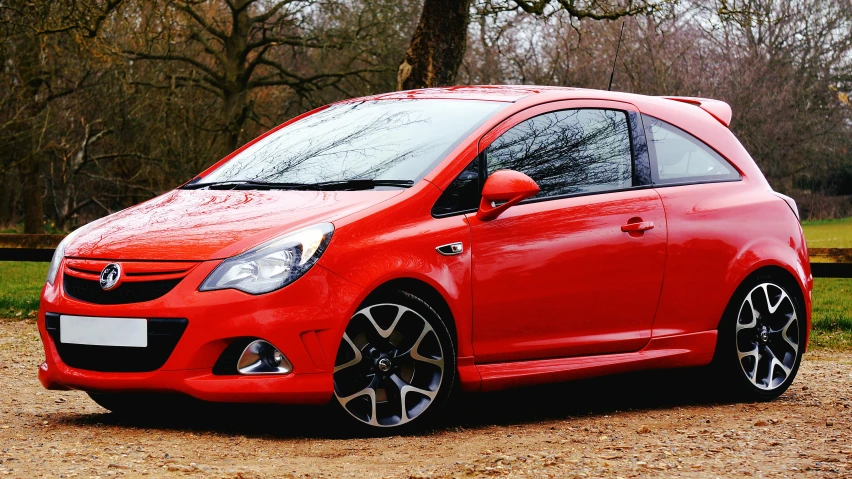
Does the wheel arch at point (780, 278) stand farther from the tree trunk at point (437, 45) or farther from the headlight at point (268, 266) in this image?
the tree trunk at point (437, 45)

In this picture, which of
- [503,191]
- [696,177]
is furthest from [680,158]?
[503,191]

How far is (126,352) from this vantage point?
5.02 metres

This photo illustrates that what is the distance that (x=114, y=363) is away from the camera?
507cm

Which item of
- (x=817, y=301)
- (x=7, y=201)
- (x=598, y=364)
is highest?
(x=7, y=201)

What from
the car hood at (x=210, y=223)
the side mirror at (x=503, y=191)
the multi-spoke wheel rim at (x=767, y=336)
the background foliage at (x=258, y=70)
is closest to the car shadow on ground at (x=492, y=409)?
the multi-spoke wheel rim at (x=767, y=336)

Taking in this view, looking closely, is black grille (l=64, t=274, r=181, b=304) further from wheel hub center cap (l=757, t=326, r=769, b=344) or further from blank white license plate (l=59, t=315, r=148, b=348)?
wheel hub center cap (l=757, t=326, r=769, b=344)

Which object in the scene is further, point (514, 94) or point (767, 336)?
point (767, 336)

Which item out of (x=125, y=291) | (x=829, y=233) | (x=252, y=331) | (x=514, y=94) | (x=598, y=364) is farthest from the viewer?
(x=829, y=233)

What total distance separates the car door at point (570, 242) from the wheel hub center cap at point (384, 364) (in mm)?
522

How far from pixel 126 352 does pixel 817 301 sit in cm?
1144

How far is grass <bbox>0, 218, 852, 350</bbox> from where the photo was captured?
35.4 feet

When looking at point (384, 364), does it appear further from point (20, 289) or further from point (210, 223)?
point (20, 289)

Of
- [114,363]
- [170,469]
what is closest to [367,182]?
[114,363]

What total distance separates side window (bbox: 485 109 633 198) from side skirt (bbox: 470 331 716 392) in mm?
831
